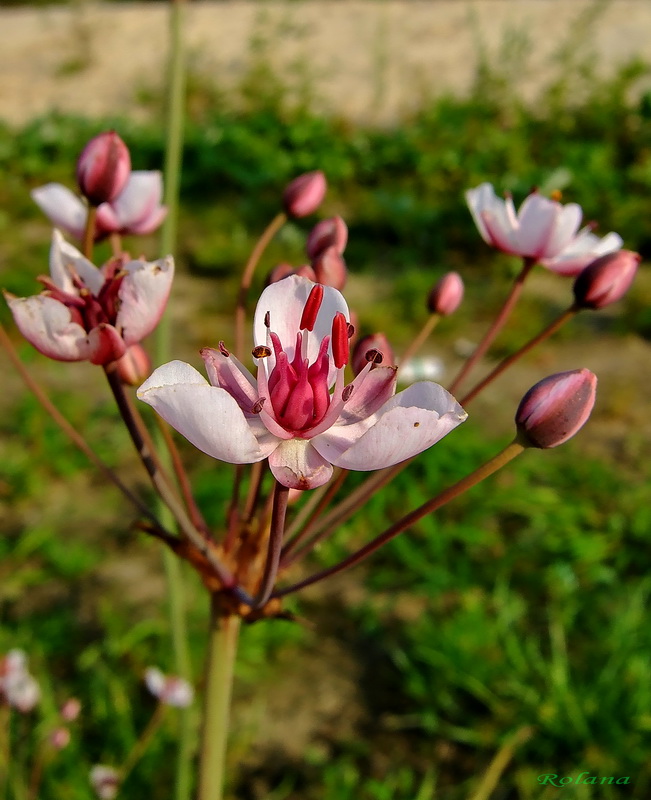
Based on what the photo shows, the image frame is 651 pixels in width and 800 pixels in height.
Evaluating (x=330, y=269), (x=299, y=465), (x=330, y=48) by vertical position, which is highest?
(x=330, y=48)

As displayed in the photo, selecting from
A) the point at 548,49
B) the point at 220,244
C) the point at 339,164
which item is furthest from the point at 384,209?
the point at 548,49

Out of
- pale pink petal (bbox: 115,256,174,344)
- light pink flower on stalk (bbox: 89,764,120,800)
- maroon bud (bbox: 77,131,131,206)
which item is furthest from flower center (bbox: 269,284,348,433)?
light pink flower on stalk (bbox: 89,764,120,800)

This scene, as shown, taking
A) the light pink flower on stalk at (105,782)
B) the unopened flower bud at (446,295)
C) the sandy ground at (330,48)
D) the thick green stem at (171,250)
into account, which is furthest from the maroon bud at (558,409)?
the sandy ground at (330,48)

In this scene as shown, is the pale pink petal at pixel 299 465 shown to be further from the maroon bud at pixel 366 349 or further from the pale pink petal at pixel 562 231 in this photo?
the pale pink petal at pixel 562 231

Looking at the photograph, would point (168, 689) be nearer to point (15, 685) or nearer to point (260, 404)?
point (15, 685)

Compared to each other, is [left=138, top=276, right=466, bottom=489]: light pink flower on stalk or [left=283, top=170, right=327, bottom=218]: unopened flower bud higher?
[left=283, top=170, right=327, bottom=218]: unopened flower bud

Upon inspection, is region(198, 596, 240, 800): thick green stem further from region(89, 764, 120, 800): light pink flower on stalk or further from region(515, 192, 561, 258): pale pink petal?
region(89, 764, 120, 800): light pink flower on stalk

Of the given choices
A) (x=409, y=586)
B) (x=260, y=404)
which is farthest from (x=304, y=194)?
(x=409, y=586)
